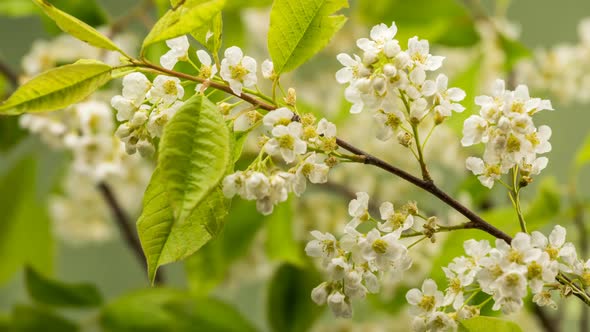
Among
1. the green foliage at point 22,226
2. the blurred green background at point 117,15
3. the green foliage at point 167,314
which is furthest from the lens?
the blurred green background at point 117,15

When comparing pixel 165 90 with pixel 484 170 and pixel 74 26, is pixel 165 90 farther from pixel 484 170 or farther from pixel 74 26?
pixel 484 170

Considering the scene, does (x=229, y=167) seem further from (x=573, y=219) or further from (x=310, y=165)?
(x=573, y=219)

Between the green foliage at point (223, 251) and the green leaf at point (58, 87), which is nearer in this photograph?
the green leaf at point (58, 87)

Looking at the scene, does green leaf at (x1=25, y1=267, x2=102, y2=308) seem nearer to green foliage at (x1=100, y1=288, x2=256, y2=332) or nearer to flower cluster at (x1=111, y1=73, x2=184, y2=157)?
green foliage at (x1=100, y1=288, x2=256, y2=332)

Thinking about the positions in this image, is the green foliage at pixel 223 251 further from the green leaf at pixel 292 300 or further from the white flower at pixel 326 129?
the white flower at pixel 326 129

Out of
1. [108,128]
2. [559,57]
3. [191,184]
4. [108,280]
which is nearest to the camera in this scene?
[191,184]

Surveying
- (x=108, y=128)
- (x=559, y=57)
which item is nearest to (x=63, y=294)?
(x=108, y=128)

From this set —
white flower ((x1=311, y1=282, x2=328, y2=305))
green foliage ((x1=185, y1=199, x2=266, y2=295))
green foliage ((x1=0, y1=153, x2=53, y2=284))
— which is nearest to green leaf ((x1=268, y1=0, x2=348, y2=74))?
white flower ((x1=311, y1=282, x2=328, y2=305))

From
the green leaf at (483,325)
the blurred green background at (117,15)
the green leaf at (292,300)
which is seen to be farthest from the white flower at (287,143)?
the blurred green background at (117,15)
